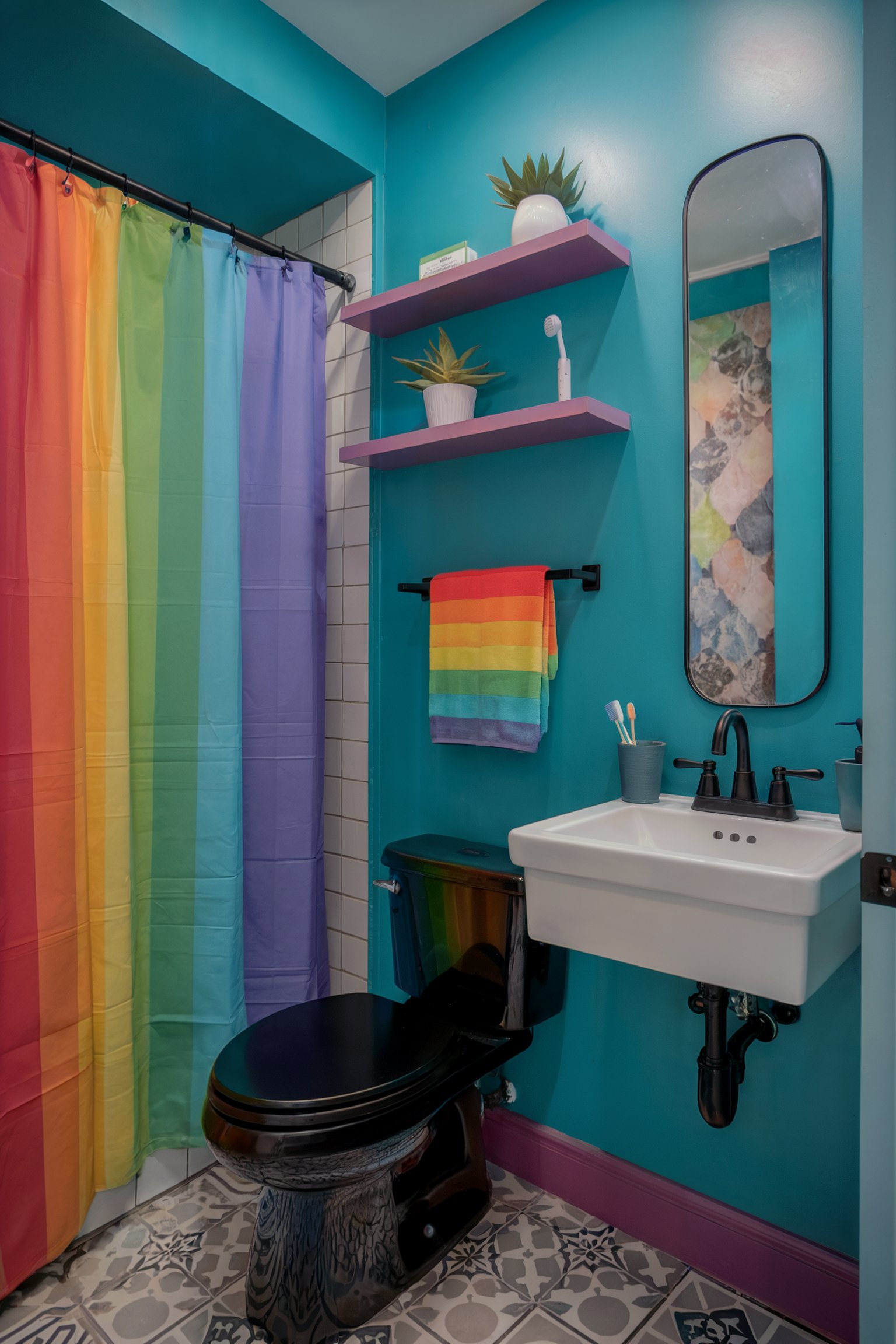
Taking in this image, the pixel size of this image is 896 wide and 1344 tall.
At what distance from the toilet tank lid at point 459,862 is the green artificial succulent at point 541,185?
1358 millimetres

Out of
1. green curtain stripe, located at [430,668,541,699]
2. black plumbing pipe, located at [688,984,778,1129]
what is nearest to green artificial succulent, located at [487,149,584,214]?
green curtain stripe, located at [430,668,541,699]

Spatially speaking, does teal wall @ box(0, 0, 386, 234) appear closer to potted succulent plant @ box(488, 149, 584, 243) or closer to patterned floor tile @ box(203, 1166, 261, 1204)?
potted succulent plant @ box(488, 149, 584, 243)

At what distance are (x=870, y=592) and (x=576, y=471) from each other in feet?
2.95

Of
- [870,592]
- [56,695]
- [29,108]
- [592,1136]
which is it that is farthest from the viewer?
[29,108]

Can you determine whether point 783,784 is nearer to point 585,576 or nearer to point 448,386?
point 585,576

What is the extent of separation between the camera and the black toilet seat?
4.19ft

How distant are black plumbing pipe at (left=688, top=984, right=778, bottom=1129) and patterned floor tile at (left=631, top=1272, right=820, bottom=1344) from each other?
377mm

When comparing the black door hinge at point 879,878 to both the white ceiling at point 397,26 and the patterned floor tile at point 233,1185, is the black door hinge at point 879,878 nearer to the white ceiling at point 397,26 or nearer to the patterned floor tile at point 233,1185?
the patterned floor tile at point 233,1185

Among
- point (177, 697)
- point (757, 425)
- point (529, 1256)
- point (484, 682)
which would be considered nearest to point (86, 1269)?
point (529, 1256)

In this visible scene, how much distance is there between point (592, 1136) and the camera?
1706 mm

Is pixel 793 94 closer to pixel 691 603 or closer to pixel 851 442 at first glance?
pixel 851 442

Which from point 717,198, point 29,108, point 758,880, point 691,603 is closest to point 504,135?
point 717,198

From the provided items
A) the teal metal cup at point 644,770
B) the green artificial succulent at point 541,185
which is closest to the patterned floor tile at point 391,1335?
the teal metal cup at point 644,770

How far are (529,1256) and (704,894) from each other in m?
0.95
